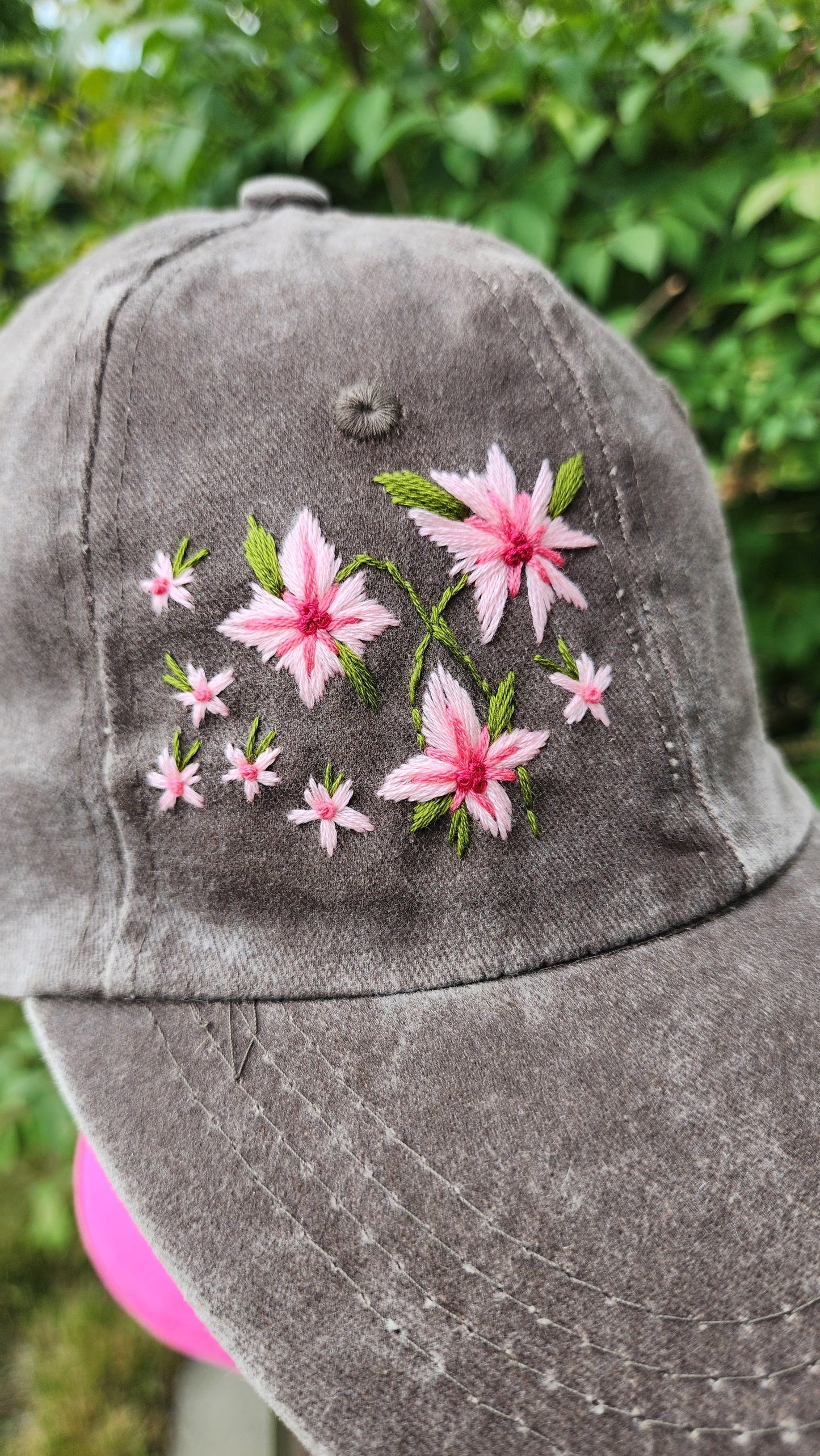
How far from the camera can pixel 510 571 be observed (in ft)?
2.21

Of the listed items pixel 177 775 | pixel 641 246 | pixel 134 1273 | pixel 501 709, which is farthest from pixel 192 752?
pixel 641 246

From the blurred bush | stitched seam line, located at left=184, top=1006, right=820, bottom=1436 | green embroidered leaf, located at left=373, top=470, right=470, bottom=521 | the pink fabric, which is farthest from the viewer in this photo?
the blurred bush

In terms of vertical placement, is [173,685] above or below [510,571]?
below

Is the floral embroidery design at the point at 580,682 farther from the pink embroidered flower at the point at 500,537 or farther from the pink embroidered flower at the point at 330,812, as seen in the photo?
the pink embroidered flower at the point at 330,812

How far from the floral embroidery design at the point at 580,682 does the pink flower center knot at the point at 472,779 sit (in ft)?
0.26

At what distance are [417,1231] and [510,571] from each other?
473 millimetres

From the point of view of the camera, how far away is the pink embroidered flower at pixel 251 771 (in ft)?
2.23

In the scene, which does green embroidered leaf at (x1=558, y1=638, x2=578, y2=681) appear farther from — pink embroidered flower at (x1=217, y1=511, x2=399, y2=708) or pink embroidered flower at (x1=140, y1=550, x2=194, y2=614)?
pink embroidered flower at (x1=140, y1=550, x2=194, y2=614)

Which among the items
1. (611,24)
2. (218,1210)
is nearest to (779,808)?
(218,1210)

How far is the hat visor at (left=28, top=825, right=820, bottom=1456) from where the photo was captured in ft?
1.79

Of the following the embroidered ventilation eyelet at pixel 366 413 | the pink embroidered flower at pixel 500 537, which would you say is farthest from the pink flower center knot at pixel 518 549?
the embroidered ventilation eyelet at pixel 366 413

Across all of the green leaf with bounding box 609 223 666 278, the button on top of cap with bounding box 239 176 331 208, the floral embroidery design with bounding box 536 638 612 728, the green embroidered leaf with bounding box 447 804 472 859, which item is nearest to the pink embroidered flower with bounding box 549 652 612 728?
the floral embroidery design with bounding box 536 638 612 728

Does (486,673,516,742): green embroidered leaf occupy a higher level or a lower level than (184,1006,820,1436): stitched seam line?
higher

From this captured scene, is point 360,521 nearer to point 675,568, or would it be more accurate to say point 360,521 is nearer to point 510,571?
point 510,571
